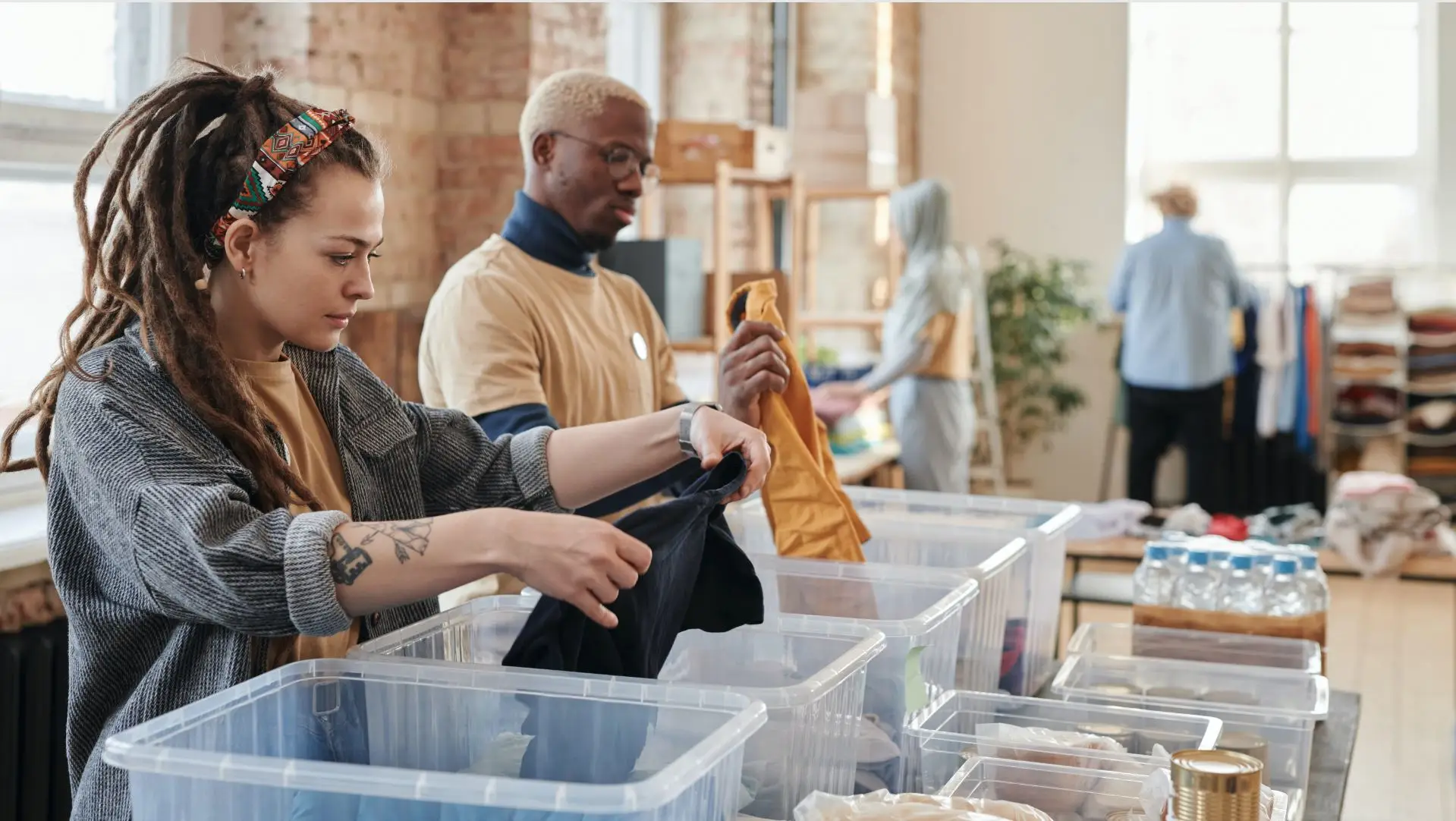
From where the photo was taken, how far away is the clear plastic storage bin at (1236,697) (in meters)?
1.83

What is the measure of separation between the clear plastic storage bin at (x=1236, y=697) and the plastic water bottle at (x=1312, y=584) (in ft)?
0.95

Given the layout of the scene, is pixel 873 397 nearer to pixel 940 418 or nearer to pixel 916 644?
pixel 940 418

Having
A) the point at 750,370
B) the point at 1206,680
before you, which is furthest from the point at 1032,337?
the point at 750,370

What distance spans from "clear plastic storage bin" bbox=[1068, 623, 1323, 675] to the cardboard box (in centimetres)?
304

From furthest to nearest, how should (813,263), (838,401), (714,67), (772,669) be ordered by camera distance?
Answer: 1. (813,263)
2. (714,67)
3. (838,401)
4. (772,669)

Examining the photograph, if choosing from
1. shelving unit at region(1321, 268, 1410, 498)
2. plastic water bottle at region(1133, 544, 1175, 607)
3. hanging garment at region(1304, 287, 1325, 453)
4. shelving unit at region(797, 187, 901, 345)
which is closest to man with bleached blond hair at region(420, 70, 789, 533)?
plastic water bottle at region(1133, 544, 1175, 607)

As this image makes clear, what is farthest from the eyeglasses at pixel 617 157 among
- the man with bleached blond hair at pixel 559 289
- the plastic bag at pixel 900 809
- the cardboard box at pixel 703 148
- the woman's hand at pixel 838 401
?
the woman's hand at pixel 838 401

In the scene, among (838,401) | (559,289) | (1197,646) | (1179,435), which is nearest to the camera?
(1197,646)

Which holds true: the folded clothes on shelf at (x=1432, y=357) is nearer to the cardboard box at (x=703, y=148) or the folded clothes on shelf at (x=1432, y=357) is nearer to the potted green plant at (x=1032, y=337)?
the potted green plant at (x=1032, y=337)

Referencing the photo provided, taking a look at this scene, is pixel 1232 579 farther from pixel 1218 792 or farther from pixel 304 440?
pixel 304 440

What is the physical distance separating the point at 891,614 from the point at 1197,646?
25.5 inches

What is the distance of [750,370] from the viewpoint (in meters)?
2.03

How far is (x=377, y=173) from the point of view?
1580mm

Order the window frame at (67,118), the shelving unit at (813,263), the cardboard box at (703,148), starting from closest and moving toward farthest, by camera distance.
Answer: the window frame at (67,118) < the cardboard box at (703,148) < the shelving unit at (813,263)
